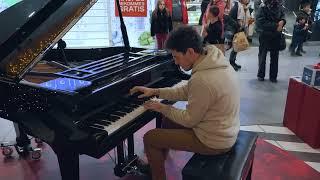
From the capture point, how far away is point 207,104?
6.50ft

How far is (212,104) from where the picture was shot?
2.00m

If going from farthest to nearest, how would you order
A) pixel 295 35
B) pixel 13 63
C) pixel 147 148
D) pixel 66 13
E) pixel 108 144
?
pixel 295 35
pixel 66 13
pixel 147 148
pixel 13 63
pixel 108 144

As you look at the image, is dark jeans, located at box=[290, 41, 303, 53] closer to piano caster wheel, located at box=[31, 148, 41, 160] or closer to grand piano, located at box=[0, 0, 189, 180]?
grand piano, located at box=[0, 0, 189, 180]

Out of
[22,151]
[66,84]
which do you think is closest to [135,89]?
[66,84]

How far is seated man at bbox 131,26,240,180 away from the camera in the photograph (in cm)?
198

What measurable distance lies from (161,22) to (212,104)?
173 inches

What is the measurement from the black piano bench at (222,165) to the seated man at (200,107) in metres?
0.05

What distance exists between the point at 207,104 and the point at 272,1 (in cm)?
385

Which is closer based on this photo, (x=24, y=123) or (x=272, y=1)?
(x=24, y=123)

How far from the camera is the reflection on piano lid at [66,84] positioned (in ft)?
6.39

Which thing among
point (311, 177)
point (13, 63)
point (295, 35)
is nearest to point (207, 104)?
point (13, 63)

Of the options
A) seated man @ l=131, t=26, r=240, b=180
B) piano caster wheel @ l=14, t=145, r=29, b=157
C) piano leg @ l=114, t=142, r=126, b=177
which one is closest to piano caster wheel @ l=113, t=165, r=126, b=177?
piano leg @ l=114, t=142, r=126, b=177

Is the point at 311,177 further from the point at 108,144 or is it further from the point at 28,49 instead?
the point at 28,49

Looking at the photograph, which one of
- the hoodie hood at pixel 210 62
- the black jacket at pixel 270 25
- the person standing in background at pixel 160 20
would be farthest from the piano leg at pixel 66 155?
the person standing in background at pixel 160 20
